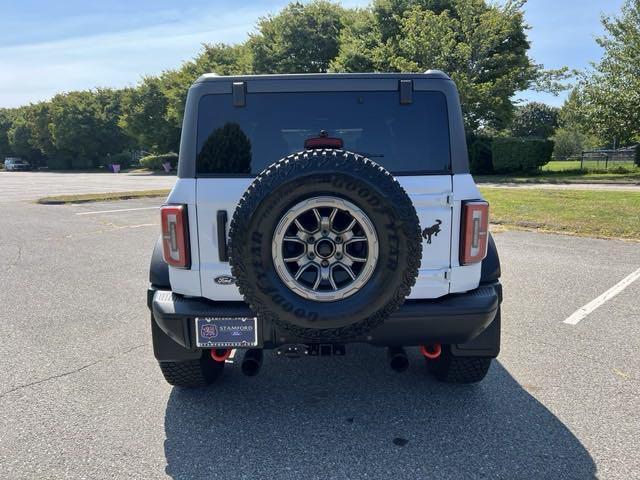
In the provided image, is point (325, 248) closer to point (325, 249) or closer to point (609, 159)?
point (325, 249)

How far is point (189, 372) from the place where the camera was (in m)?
3.00

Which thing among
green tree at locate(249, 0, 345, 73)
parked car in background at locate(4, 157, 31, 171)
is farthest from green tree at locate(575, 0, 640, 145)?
parked car in background at locate(4, 157, 31, 171)

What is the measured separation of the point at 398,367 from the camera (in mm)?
2766

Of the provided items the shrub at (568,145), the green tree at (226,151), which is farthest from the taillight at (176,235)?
the shrub at (568,145)

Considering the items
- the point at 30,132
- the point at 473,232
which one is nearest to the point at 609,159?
the point at 473,232

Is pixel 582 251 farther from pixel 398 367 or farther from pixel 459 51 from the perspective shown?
pixel 459 51

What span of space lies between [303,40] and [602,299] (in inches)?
1369

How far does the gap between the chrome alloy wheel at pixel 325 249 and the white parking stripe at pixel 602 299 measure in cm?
303

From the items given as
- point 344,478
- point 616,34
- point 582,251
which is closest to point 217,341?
point 344,478

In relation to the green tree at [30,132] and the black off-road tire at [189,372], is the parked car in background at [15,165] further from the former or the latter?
the black off-road tire at [189,372]

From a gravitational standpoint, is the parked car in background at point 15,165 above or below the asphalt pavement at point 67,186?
above

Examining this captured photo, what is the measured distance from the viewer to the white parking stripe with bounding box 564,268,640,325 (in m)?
4.44

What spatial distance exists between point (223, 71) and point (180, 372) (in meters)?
40.5

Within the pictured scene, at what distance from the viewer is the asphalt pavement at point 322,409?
7.78ft
